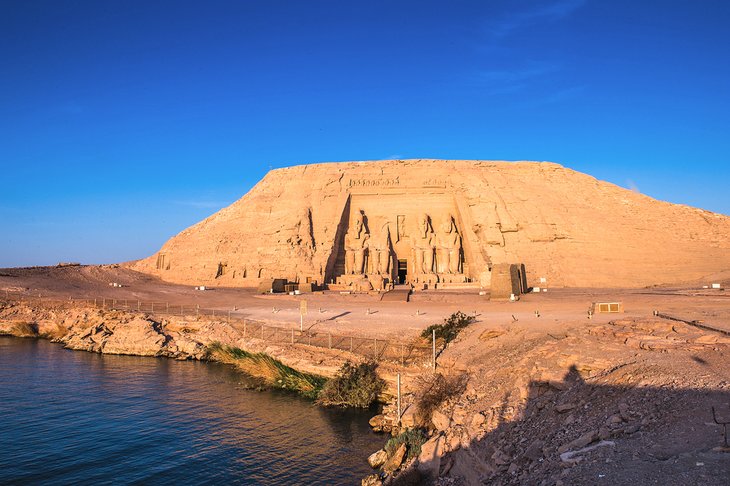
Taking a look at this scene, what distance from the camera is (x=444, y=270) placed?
105 ft

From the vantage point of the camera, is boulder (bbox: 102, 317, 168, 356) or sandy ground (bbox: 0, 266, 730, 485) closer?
sandy ground (bbox: 0, 266, 730, 485)

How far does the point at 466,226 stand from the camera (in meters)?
32.7

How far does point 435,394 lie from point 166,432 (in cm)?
627

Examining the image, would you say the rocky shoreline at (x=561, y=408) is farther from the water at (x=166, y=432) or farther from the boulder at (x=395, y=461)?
the water at (x=166, y=432)

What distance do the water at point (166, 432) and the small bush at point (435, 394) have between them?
1135 mm

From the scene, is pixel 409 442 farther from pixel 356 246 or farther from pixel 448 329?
pixel 356 246

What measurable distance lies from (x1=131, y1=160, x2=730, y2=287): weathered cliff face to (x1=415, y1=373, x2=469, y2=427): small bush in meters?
16.6

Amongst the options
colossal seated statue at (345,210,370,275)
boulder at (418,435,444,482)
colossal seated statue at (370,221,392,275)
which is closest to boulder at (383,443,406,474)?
boulder at (418,435,444,482)

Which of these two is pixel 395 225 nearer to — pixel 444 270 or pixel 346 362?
pixel 444 270

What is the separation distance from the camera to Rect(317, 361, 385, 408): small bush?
1380 cm

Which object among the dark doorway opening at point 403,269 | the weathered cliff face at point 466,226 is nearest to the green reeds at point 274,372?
the weathered cliff face at point 466,226

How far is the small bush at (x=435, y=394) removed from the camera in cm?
1132

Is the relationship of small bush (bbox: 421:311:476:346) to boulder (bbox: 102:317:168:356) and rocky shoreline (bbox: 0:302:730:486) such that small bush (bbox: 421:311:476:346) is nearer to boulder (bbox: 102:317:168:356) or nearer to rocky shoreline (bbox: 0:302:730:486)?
rocky shoreline (bbox: 0:302:730:486)

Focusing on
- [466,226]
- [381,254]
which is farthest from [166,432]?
[466,226]
